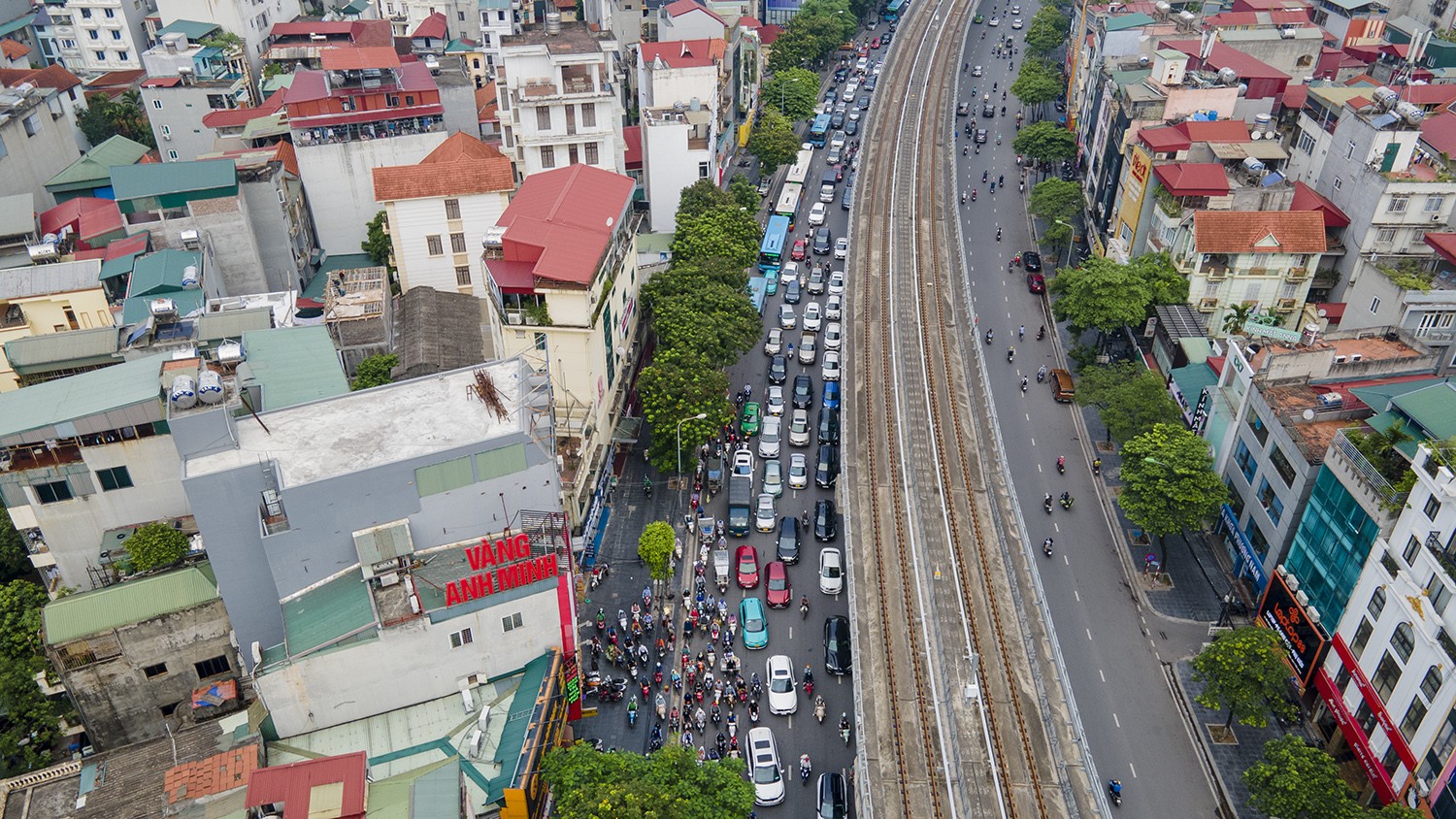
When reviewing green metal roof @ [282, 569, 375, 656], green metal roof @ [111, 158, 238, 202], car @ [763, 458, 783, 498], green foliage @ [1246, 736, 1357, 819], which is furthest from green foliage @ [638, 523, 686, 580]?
green metal roof @ [111, 158, 238, 202]

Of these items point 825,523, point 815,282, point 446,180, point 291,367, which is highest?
point 446,180

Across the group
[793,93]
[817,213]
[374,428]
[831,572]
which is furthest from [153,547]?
[793,93]

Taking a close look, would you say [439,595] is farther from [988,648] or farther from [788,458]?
[788,458]

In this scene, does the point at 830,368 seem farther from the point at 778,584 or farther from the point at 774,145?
the point at 774,145

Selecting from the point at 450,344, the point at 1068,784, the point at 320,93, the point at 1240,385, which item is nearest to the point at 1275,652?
the point at 1068,784

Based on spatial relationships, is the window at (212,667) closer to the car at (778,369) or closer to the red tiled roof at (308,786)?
the red tiled roof at (308,786)

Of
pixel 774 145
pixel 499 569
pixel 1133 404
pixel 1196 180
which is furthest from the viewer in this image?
pixel 774 145
